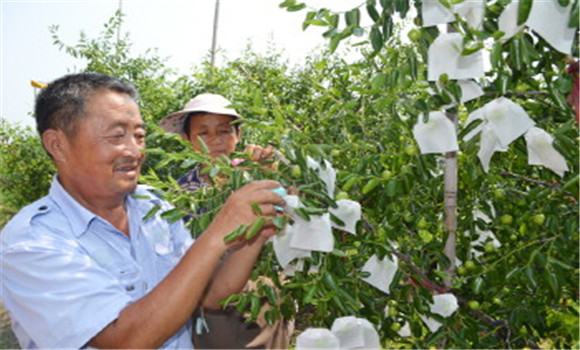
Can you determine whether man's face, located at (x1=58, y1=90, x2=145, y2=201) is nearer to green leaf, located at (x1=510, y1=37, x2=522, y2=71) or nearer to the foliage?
green leaf, located at (x1=510, y1=37, x2=522, y2=71)

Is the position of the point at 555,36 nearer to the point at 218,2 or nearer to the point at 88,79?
the point at 88,79

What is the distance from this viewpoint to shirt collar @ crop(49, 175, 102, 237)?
1671mm

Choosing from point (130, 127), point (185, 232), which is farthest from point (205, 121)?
point (130, 127)

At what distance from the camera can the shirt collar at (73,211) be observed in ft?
5.48

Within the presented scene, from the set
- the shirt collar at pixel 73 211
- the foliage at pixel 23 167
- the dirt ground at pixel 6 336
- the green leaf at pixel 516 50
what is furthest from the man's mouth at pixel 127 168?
the foliage at pixel 23 167

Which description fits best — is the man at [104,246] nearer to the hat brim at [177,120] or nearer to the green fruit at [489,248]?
the green fruit at [489,248]

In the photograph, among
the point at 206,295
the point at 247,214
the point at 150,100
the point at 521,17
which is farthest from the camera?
the point at 150,100

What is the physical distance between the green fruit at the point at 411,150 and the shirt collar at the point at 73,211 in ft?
3.01

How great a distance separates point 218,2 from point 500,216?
323 inches

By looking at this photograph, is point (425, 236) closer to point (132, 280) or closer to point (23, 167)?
point (132, 280)

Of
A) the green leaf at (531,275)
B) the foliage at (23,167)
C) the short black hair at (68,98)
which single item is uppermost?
the short black hair at (68,98)

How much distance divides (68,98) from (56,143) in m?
0.14

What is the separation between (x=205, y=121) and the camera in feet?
9.45

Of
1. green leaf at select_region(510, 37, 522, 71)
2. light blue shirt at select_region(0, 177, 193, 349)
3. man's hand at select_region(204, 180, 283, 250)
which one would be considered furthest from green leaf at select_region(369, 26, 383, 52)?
light blue shirt at select_region(0, 177, 193, 349)
